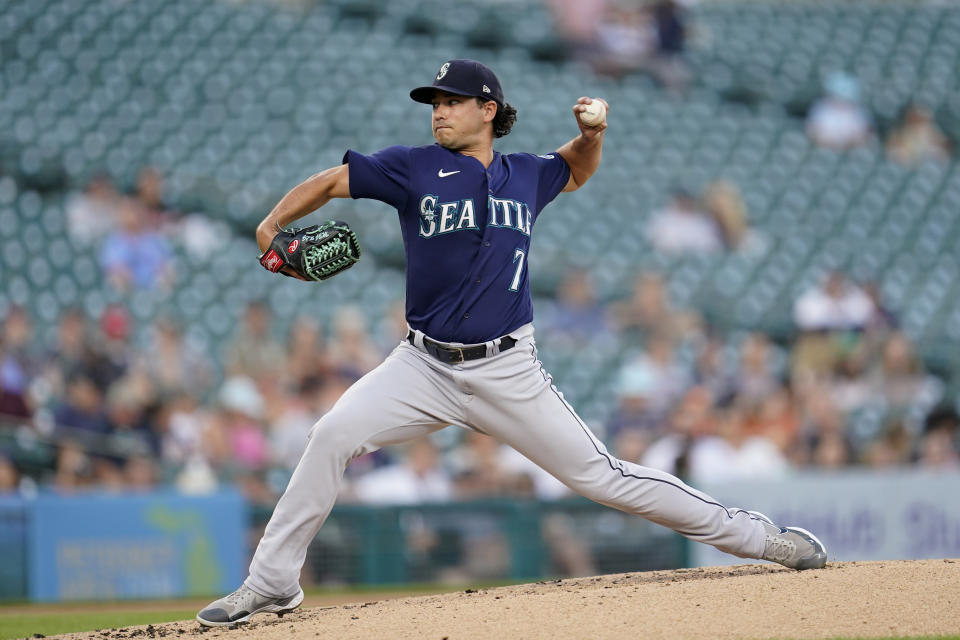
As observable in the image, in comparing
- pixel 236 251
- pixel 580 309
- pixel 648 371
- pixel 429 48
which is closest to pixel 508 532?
pixel 648 371

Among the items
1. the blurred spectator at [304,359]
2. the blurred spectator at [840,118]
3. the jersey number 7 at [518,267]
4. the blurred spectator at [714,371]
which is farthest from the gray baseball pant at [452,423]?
the blurred spectator at [840,118]

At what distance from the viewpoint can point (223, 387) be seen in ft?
29.2

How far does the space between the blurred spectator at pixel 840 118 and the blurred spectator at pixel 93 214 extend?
723cm

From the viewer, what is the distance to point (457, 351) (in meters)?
3.81

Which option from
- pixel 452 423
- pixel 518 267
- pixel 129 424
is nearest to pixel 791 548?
pixel 452 423

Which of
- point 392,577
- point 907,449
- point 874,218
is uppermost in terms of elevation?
point 874,218

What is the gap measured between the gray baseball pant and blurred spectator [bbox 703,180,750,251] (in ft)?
25.5

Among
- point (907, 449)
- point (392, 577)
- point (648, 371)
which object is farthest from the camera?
point (648, 371)

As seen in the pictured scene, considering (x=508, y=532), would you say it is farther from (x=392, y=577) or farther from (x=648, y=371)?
(x=648, y=371)

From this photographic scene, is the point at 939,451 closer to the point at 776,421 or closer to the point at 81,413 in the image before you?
the point at 776,421

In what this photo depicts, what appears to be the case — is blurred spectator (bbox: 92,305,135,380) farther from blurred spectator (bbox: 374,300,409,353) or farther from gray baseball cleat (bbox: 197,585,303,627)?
gray baseball cleat (bbox: 197,585,303,627)

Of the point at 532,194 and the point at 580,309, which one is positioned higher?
the point at 532,194

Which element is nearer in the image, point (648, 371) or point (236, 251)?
point (648, 371)

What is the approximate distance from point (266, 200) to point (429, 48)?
3.60 metres
